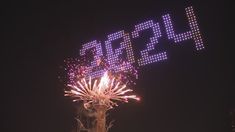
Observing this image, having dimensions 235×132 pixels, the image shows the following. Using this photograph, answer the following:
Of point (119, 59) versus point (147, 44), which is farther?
point (119, 59)

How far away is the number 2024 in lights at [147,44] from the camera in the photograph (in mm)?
8875

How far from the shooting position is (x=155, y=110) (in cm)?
970

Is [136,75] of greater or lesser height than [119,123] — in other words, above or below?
above

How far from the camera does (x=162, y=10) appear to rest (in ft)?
31.2

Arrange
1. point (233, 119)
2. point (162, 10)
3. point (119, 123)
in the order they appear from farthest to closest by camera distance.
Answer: point (119, 123) → point (162, 10) → point (233, 119)

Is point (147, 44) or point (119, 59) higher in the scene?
point (147, 44)

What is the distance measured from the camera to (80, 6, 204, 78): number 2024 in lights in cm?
888

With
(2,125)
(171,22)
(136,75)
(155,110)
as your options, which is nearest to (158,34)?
(171,22)

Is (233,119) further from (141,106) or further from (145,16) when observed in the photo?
(145,16)

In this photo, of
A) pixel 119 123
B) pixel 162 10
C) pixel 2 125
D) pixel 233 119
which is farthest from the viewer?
pixel 2 125

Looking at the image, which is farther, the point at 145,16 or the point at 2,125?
the point at 2,125

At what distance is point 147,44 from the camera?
9.36 meters

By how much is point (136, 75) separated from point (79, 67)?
1.63 meters

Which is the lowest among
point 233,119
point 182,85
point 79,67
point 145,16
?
point 233,119
